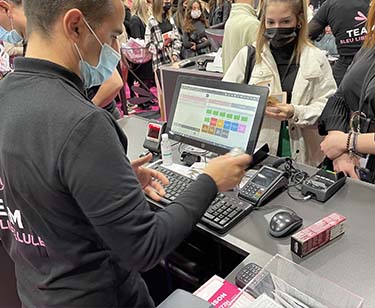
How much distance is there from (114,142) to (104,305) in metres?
0.42

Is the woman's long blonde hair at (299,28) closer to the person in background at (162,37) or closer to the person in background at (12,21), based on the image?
the person in background at (12,21)

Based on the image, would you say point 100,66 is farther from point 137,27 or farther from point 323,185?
point 137,27

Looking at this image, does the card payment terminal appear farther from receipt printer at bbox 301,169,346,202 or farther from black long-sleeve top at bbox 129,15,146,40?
black long-sleeve top at bbox 129,15,146,40

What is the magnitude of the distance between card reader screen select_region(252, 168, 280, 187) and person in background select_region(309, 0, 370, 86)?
191cm

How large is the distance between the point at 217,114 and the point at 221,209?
370 millimetres

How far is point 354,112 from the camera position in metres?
1.47

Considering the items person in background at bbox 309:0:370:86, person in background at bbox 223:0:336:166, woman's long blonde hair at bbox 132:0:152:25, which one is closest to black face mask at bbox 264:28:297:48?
person in background at bbox 223:0:336:166

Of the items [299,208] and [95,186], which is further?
[299,208]

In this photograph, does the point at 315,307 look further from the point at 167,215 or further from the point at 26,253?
the point at 26,253

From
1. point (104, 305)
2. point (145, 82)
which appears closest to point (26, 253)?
point (104, 305)

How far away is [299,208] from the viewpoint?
4.17 feet

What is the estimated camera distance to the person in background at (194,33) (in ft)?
16.5

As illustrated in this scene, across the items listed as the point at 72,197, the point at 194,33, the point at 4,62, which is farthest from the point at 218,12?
the point at 72,197

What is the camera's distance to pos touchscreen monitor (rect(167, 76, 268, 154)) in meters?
1.32
